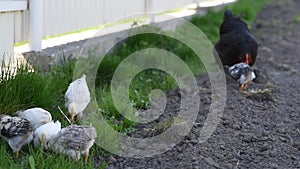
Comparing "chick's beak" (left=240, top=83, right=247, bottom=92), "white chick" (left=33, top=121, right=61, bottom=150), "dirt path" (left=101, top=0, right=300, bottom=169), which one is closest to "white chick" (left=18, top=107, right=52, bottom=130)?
"white chick" (left=33, top=121, right=61, bottom=150)

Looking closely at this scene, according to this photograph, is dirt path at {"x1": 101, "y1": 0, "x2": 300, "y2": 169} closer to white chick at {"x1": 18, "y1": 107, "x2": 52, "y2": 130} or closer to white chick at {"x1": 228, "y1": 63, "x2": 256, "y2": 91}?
white chick at {"x1": 228, "y1": 63, "x2": 256, "y2": 91}

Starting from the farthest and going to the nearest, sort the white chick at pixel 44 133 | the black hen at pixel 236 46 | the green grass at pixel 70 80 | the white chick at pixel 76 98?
the black hen at pixel 236 46 < the white chick at pixel 76 98 < the white chick at pixel 44 133 < the green grass at pixel 70 80

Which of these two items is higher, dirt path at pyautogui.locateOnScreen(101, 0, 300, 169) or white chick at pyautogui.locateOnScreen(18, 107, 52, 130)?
white chick at pyautogui.locateOnScreen(18, 107, 52, 130)

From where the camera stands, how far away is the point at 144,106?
477cm

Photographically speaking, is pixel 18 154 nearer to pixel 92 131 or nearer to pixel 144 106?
pixel 92 131

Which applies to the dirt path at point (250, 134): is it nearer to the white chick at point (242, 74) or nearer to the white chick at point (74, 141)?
the white chick at point (242, 74)

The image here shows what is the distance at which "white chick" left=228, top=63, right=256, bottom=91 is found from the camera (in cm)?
547

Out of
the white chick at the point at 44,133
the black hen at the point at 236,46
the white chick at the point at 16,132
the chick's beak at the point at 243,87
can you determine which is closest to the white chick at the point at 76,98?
the white chick at the point at 44,133

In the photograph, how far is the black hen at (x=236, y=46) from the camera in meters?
5.95

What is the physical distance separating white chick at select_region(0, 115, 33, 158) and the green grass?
6 cm

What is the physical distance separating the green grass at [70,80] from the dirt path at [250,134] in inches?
10.8

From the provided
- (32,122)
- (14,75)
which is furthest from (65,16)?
(32,122)

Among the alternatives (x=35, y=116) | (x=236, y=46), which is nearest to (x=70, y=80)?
(x=35, y=116)

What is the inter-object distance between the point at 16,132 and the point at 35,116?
282mm
